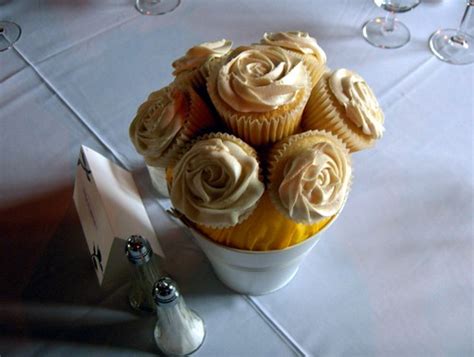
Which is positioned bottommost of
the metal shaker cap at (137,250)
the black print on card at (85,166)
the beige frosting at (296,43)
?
the metal shaker cap at (137,250)

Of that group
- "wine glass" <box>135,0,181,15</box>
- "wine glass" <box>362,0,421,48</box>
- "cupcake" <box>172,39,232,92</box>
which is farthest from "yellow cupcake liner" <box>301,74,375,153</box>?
"wine glass" <box>135,0,181,15</box>

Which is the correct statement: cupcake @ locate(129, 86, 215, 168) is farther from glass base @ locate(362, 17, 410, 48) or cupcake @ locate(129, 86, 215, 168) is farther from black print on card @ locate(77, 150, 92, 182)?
glass base @ locate(362, 17, 410, 48)

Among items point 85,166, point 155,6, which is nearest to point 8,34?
point 155,6

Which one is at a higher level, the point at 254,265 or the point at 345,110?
the point at 345,110

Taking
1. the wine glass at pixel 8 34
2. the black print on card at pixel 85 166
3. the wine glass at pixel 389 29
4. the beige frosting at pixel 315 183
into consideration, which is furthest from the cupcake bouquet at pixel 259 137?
the wine glass at pixel 8 34

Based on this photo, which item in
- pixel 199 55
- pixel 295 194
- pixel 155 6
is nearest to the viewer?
pixel 295 194

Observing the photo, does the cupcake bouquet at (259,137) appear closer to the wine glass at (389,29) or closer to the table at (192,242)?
the table at (192,242)

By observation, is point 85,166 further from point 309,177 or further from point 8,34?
point 8,34

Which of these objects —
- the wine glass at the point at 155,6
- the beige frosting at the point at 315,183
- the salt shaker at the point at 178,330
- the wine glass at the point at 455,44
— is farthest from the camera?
the wine glass at the point at 155,6

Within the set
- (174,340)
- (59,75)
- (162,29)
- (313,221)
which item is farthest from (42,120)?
(313,221)

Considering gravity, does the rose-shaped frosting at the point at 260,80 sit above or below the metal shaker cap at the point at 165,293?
above
